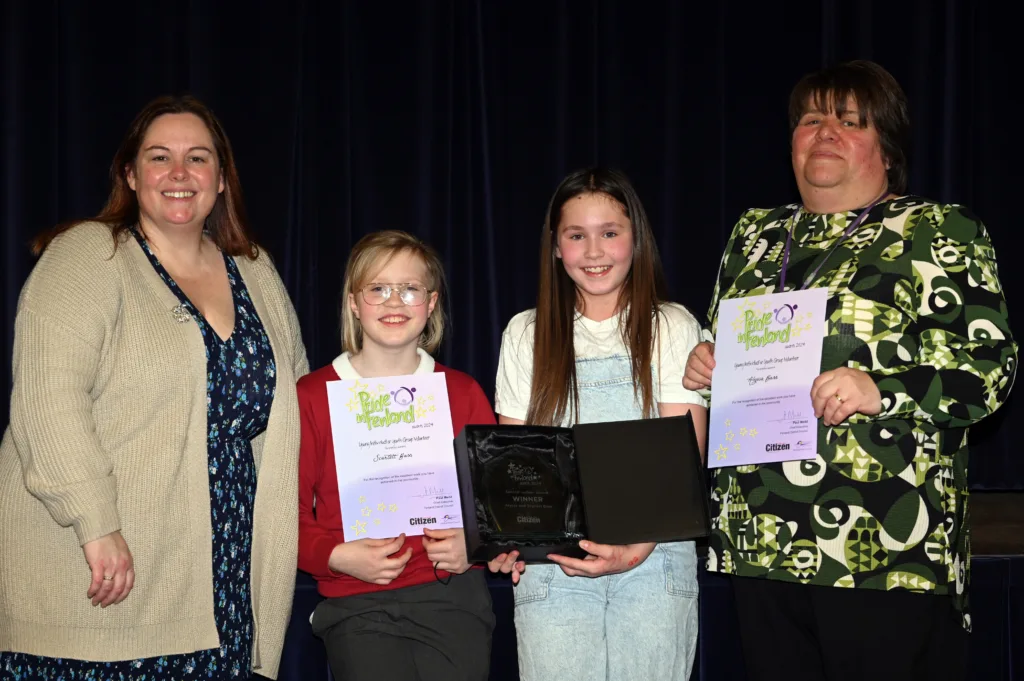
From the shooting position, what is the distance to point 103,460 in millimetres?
2141

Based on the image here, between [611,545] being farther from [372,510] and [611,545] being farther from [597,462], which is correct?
[372,510]

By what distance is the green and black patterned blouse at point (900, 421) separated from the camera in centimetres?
214

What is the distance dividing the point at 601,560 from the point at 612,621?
20cm

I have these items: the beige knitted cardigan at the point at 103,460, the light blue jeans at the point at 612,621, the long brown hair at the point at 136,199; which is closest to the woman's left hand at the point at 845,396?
the light blue jeans at the point at 612,621

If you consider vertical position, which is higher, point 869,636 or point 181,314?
point 181,314

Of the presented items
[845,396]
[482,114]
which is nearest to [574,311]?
[845,396]

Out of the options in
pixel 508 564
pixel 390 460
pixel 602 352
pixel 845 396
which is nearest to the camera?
pixel 845 396

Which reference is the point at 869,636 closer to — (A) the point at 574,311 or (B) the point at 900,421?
(B) the point at 900,421

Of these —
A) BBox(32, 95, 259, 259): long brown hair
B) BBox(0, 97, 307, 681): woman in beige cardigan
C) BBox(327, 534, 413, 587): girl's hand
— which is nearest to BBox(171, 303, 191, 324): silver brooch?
BBox(0, 97, 307, 681): woman in beige cardigan

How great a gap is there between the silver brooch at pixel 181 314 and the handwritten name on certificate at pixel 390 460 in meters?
0.38

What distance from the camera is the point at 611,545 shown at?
7.42 feet

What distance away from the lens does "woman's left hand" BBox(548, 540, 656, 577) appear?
2.25 metres

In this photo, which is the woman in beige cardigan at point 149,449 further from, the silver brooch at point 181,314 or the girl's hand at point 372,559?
the girl's hand at point 372,559

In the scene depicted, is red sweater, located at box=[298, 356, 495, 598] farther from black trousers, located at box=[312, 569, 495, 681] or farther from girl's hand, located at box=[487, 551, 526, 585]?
girl's hand, located at box=[487, 551, 526, 585]
